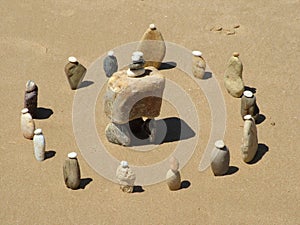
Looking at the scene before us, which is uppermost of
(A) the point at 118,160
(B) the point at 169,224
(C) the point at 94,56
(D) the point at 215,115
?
(C) the point at 94,56

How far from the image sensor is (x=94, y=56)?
11.5m

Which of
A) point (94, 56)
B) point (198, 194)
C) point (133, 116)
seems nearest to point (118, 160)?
point (133, 116)

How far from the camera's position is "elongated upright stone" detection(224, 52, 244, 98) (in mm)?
10259

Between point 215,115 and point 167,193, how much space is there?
1.98 m

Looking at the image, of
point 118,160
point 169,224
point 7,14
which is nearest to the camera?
point 169,224

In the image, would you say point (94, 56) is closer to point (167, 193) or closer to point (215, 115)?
point (215, 115)

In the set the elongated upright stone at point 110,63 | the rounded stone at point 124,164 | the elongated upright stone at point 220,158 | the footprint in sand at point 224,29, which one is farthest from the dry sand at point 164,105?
the elongated upright stone at point 110,63

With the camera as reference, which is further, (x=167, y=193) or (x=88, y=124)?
(x=88, y=124)

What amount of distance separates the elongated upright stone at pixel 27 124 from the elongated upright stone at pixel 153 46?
2443 mm

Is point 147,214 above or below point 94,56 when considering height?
below

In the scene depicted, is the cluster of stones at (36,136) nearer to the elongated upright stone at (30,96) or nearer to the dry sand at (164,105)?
the elongated upright stone at (30,96)

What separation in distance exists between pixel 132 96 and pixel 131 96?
0.6 inches

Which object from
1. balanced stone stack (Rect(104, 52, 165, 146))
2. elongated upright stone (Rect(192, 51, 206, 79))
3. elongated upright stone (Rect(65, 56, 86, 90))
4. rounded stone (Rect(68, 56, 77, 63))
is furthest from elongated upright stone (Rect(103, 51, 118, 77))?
balanced stone stack (Rect(104, 52, 165, 146))

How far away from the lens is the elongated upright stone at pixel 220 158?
8734 millimetres
